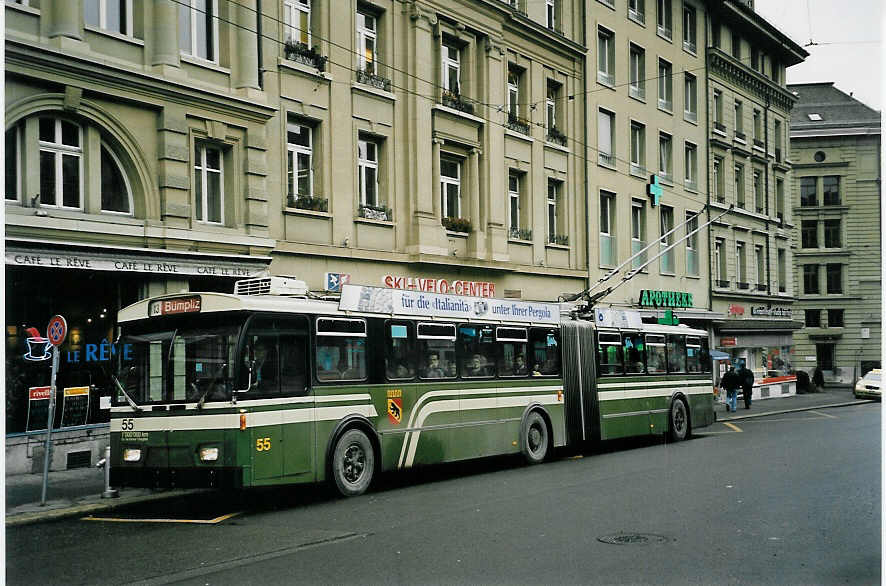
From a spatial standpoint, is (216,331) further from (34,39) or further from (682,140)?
(682,140)

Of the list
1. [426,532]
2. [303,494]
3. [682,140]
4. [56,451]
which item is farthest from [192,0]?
[682,140]

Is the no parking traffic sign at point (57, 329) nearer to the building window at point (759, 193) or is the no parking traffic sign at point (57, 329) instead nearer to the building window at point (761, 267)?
the building window at point (761, 267)

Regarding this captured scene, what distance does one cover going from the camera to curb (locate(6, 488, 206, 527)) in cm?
1233

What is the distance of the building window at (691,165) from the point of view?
133 feet

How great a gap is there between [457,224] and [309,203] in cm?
591

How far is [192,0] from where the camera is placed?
19.3 meters

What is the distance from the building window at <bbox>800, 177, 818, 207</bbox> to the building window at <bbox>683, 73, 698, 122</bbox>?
5.53m

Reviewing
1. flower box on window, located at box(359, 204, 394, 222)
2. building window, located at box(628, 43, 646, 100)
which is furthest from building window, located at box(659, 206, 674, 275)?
flower box on window, located at box(359, 204, 394, 222)

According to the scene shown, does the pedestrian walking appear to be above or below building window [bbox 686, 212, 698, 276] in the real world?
below

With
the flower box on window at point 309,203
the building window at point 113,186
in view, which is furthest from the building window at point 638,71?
the building window at point 113,186

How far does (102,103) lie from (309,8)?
6660 millimetres

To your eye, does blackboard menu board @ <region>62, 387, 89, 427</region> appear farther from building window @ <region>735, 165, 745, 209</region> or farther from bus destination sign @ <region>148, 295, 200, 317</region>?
building window @ <region>735, 165, 745, 209</region>

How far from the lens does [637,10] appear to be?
36875 millimetres

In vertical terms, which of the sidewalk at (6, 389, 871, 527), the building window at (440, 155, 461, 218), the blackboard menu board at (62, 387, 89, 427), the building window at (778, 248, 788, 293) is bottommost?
the sidewalk at (6, 389, 871, 527)
